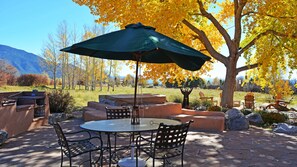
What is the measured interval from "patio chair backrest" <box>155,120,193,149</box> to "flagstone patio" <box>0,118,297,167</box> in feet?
3.37

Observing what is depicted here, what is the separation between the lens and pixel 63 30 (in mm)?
26516

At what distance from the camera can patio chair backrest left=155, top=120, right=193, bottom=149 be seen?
3.56 metres

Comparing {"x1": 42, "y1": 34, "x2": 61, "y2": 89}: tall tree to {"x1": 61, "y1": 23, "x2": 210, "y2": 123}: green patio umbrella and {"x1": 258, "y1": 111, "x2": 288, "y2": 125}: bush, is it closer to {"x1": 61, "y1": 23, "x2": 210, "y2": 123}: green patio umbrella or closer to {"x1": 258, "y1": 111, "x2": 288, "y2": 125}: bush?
{"x1": 258, "y1": 111, "x2": 288, "y2": 125}: bush

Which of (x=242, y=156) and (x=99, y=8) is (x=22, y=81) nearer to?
(x=99, y=8)

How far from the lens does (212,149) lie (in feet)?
18.7

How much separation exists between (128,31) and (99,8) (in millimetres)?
7228

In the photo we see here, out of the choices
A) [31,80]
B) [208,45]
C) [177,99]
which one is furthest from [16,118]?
[31,80]

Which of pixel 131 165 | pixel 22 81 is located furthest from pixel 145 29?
pixel 22 81

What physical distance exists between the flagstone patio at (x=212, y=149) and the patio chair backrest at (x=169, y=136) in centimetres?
103

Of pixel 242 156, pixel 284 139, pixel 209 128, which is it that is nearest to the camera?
pixel 242 156

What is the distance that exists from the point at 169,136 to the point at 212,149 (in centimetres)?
241

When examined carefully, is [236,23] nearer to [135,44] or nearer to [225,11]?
[225,11]

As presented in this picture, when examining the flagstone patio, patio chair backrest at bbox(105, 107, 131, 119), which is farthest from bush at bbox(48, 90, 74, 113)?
patio chair backrest at bbox(105, 107, 131, 119)

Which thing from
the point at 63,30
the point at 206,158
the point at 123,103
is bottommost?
the point at 206,158
